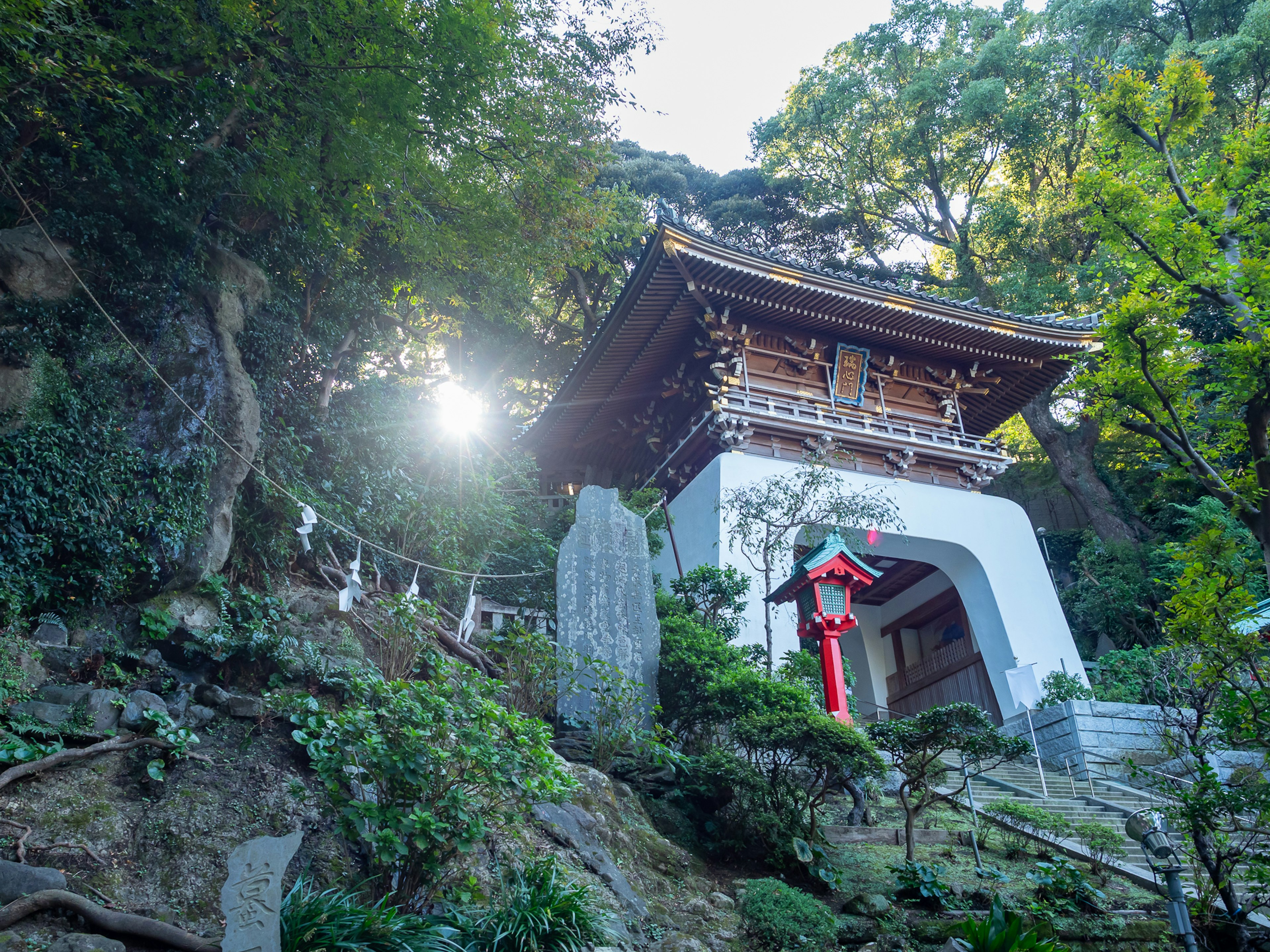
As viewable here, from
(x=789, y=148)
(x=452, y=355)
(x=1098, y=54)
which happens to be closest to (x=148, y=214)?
(x=452, y=355)

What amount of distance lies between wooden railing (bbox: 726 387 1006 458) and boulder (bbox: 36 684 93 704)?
10.5 meters

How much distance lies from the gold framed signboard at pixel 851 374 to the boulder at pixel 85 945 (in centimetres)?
1395

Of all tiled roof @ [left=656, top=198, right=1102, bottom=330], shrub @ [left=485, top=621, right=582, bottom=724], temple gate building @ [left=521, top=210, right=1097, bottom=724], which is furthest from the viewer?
temple gate building @ [left=521, top=210, right=1097, bottom=724]

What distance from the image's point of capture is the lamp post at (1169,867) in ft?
16.4

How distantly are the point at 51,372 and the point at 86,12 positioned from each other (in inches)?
112

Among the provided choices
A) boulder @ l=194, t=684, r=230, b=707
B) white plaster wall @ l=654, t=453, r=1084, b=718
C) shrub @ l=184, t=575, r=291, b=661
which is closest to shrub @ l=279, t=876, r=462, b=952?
boulder @ l=194, t=684, r=230, b=707

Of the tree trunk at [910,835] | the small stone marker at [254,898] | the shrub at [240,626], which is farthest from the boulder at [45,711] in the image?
the tree trunk at [910,835]

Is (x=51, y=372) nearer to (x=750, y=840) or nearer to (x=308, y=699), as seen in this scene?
(x=308, y=699)

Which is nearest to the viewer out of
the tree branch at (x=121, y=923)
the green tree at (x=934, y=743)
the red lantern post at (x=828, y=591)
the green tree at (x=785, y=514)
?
the tree branch at (x=121, y=923)

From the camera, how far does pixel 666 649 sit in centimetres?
873

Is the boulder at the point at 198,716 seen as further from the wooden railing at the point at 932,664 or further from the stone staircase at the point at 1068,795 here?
the wooden railing at the point at 932,664

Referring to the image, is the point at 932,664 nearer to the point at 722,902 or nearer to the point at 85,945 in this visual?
the point at 722,902

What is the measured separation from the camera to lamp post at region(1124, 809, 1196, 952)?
5004 millimetres

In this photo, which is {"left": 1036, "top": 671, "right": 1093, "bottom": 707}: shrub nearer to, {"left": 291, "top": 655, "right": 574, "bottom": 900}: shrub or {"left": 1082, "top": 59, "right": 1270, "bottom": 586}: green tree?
{"left": 1082, "top": 59, "right": 1270, "bottom": 586}: green tree
